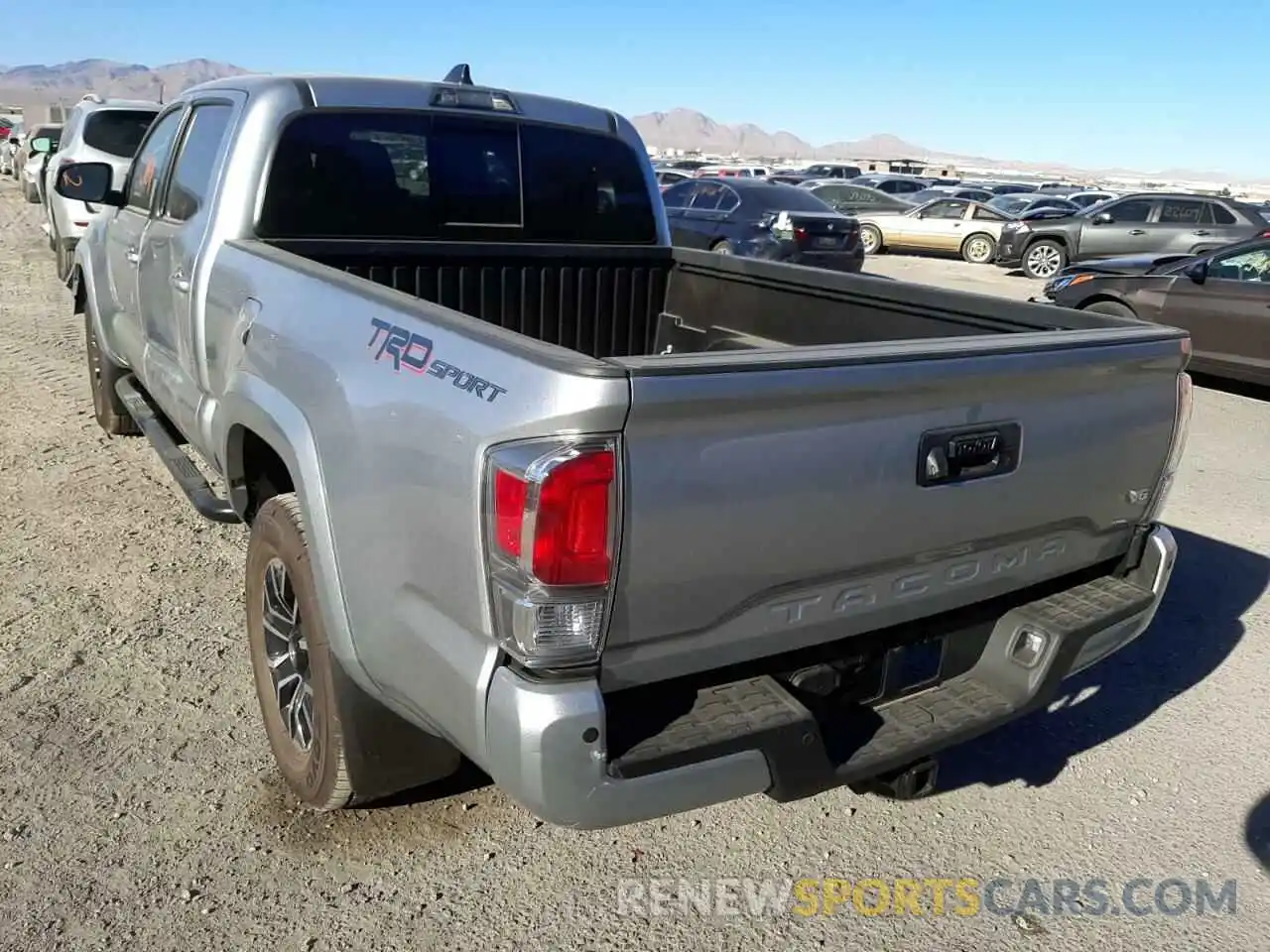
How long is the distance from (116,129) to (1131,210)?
1629 cm


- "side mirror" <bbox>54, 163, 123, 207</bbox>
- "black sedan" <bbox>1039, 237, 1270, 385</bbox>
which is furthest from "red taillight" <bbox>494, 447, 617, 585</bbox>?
"black sedan" <bbox>1039, 237, 1270, 385</bbox>

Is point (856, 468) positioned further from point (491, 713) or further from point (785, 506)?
point (491, 713)

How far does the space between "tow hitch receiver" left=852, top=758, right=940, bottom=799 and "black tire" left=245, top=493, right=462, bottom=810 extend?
1.13 m

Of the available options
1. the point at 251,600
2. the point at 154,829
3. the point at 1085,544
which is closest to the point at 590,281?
the point at 251,600

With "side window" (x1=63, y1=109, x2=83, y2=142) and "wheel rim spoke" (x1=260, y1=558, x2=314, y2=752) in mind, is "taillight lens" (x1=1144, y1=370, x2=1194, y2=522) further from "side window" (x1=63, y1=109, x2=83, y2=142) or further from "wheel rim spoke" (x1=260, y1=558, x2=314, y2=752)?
"side window" (x1=63, y1=109, x2=83, y2=142)

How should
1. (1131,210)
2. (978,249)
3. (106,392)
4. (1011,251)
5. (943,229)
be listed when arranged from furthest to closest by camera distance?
(943,229), (978,249), (1011,251), (1131,210), (106,392)

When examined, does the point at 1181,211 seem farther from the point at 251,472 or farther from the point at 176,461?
the point at 251,472

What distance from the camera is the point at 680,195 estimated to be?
53.3 ft

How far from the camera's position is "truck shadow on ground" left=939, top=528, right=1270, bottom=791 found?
3500 millimetres

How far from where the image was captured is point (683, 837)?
3.03 meters

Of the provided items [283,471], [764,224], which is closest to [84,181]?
[283,471]

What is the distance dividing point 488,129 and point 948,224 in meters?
20.3

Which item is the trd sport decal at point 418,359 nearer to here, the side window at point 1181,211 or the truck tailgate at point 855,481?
the truck tailgate at point 855,481

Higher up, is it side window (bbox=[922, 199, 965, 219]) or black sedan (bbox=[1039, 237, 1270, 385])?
black sedan (bbox=[1039, 237, 1270, 385])
